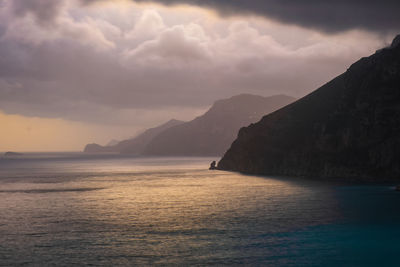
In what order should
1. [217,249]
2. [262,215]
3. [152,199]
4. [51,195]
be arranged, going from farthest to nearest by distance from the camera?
[51,195] < [152,199] < [262,215] < [217,249]

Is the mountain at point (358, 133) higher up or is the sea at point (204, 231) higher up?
the mountain at point (358, 133)

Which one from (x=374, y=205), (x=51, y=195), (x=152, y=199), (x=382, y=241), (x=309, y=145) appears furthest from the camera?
(x=309, y=145)

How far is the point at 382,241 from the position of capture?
53.6 metres

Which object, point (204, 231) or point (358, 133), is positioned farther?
point (358, 133)

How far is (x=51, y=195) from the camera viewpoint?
4513 inches

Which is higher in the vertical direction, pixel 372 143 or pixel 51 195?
pixel 372 143

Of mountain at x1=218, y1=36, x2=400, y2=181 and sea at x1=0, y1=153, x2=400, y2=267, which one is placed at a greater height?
mountain at x1=218, y1=36, x2=400, y2=181

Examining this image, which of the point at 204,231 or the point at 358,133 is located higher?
the point at 358,133

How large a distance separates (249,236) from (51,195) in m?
79.0

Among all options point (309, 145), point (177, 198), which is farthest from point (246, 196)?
point (309, 145)

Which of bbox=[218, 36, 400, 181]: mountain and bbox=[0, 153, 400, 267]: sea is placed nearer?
bbox=[0, 153, 400, 267]: sea

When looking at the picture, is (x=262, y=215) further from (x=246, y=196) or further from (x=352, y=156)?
(x=352, y=156)

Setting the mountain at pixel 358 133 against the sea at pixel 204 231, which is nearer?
the sea at pixel 204 231

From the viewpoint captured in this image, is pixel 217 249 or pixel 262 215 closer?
pixel 217 249
